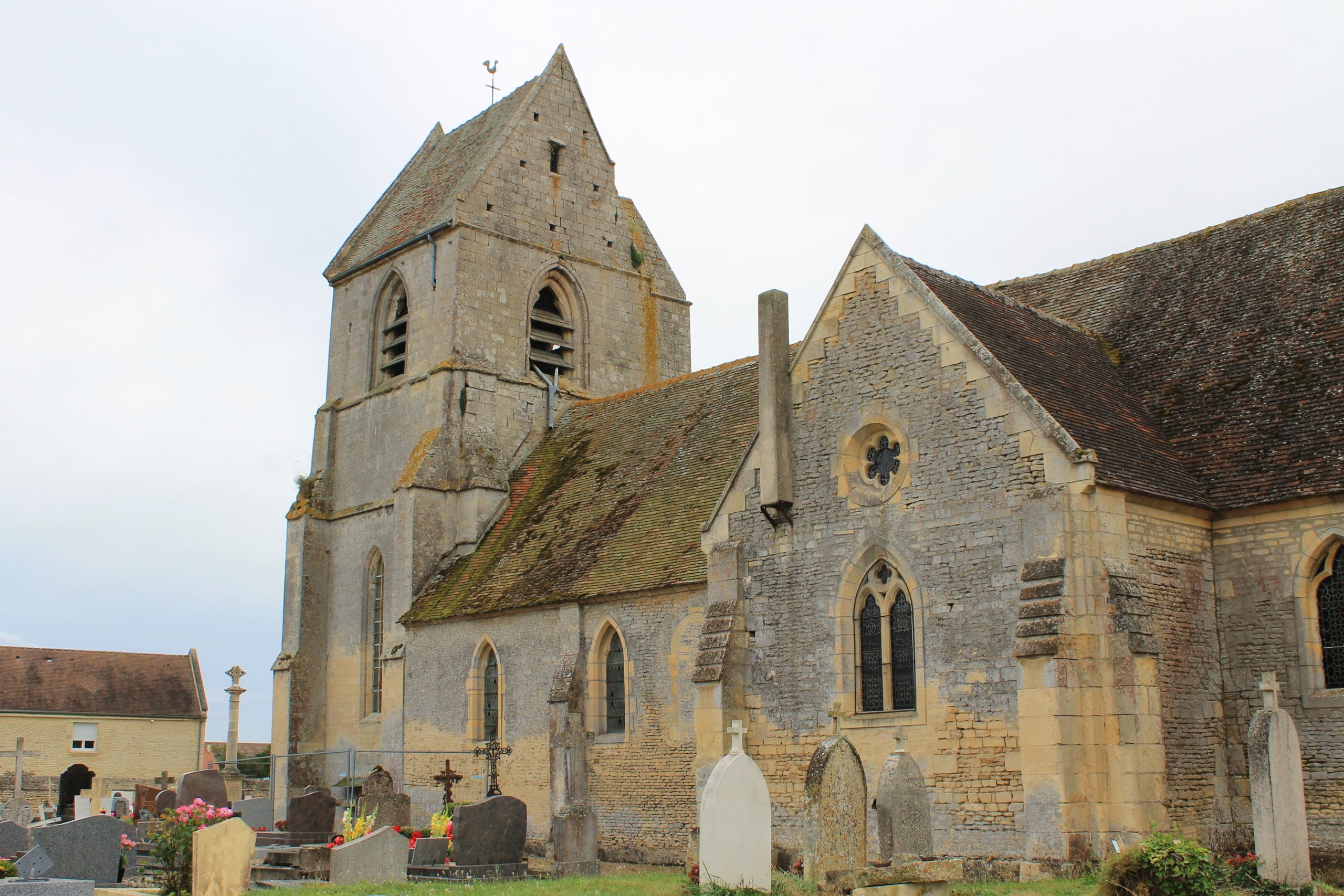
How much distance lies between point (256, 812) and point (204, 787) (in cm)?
307

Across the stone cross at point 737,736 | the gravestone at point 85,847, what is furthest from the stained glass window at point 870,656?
the gravestone at point 85,847

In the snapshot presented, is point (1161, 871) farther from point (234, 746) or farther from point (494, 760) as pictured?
point (234, 746)

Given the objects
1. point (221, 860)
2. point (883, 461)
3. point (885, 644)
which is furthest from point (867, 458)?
point (221, 860)

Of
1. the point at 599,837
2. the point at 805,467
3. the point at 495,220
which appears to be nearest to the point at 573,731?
the point at 599,837

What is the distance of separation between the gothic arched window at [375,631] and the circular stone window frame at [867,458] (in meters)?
14.8

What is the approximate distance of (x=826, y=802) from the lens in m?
13.3

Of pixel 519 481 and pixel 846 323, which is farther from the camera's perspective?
pixel 519 481

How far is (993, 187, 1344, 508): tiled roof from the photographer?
55.1 feet

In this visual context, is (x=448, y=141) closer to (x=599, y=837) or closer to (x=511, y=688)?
(x=511, y=688)

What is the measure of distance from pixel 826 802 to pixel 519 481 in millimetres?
17251

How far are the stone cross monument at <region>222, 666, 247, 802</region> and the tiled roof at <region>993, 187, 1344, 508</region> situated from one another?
2113 cm

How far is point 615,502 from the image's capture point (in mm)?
25812

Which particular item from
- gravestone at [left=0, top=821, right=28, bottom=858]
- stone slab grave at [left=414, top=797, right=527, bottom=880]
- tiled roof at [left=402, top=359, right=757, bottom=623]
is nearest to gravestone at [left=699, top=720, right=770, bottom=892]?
stone slab grave at [left=414, top=797, right=527, bottom=880]

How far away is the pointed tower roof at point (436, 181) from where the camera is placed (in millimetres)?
31734
